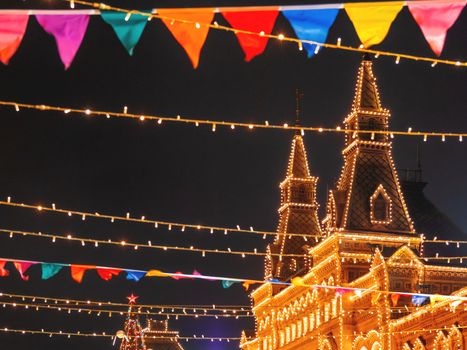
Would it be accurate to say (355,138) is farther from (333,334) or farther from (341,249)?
(333,334)

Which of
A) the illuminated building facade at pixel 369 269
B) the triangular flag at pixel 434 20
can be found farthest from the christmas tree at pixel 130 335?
the triangular flag at pixel 434 20

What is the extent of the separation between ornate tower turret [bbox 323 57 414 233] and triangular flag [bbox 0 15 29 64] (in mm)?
31902

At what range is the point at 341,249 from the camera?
41.9 metres

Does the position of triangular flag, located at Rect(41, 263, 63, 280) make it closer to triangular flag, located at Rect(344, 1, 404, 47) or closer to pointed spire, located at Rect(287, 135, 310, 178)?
triangular flag, located at Rect(344, 1, 404, 47)

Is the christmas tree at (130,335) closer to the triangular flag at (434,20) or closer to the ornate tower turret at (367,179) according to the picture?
the ornate tower turret at (367,179)

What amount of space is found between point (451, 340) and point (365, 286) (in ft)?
25.4

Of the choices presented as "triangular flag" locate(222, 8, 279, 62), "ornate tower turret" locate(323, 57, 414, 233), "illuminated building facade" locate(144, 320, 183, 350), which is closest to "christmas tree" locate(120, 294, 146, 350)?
"ornate tower turret" locate(323, 57, 414, 233)

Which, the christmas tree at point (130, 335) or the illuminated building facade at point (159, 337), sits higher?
the illuminated building facade at point (159, 337)

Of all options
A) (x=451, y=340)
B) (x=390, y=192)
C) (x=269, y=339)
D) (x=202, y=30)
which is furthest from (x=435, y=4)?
(x=269, y=339)

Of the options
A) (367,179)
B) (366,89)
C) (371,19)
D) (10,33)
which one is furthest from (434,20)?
(366,89)

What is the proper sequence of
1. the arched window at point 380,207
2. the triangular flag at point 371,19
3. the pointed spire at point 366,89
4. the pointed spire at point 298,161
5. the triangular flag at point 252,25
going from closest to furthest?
the triangular flag at point 371,19 → the triangular flag at point 252,25 → the arched window at point 380,207 → the pointed spire at point 366,89 → the pointed spire at point 298,161

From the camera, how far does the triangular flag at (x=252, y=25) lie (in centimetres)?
1146

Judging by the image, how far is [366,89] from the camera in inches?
1756

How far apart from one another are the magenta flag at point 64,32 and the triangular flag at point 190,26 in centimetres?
103
